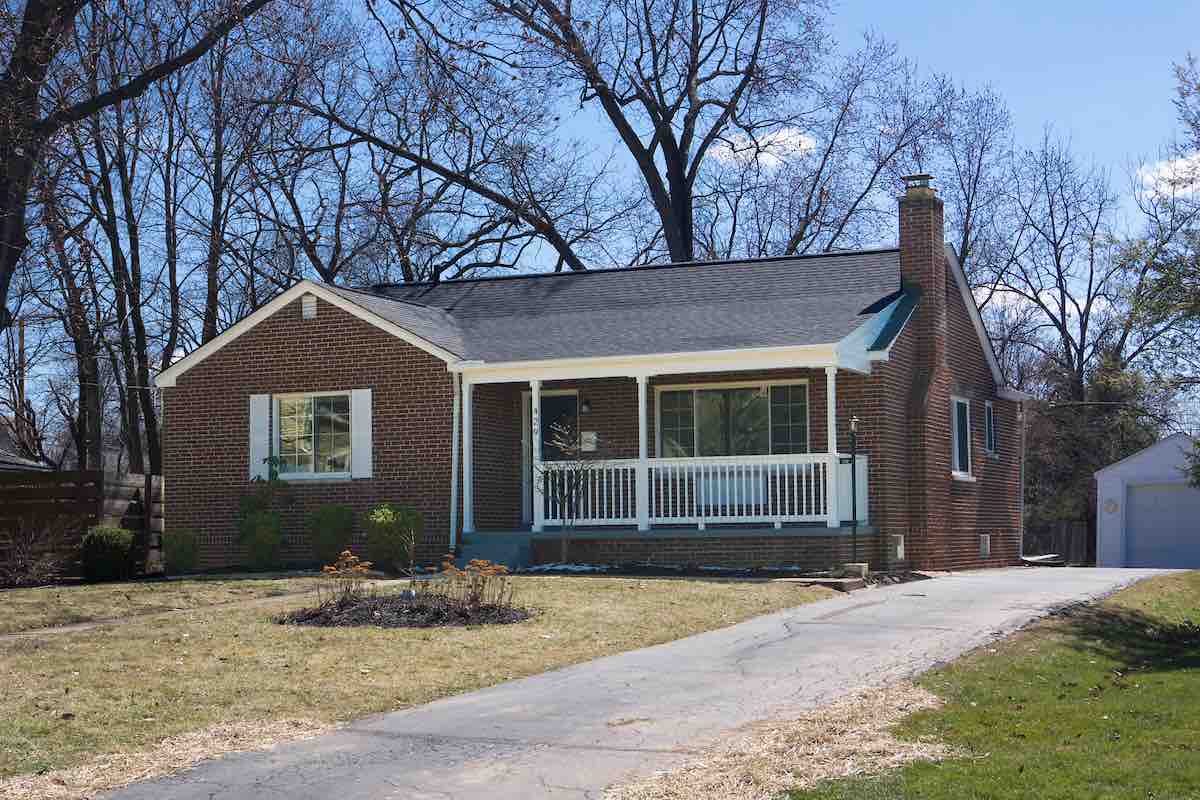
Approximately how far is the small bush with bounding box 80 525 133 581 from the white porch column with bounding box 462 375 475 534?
4761mm

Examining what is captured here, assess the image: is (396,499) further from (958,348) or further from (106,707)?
(106,707)

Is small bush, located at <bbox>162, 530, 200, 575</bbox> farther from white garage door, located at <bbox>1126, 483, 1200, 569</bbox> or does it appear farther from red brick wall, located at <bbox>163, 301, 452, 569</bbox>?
white garage door, located at <bbox>1126, 483, 1200, 569</bbox>

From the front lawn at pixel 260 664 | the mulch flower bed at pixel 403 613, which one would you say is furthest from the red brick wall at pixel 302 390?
the mulch flower bed at pixel 403 613

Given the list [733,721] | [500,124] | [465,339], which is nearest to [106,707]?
[733,721]

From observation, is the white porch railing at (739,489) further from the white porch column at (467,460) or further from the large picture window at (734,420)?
the white porch column at (467,460)

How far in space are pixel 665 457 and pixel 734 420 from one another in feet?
3.89

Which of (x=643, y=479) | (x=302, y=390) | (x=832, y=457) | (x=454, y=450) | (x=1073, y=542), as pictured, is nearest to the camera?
(x=832, y=457)

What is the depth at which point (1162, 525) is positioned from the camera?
101 ft

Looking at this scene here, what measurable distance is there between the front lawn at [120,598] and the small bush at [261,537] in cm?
243

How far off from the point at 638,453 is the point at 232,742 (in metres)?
13.1

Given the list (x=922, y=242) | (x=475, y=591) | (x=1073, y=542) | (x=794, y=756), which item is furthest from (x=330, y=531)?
(x=1073, y=542)

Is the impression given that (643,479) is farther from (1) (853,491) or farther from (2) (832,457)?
(1) (853,491)

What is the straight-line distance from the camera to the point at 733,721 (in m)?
8.68

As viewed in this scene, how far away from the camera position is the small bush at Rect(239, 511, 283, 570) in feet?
67.5
